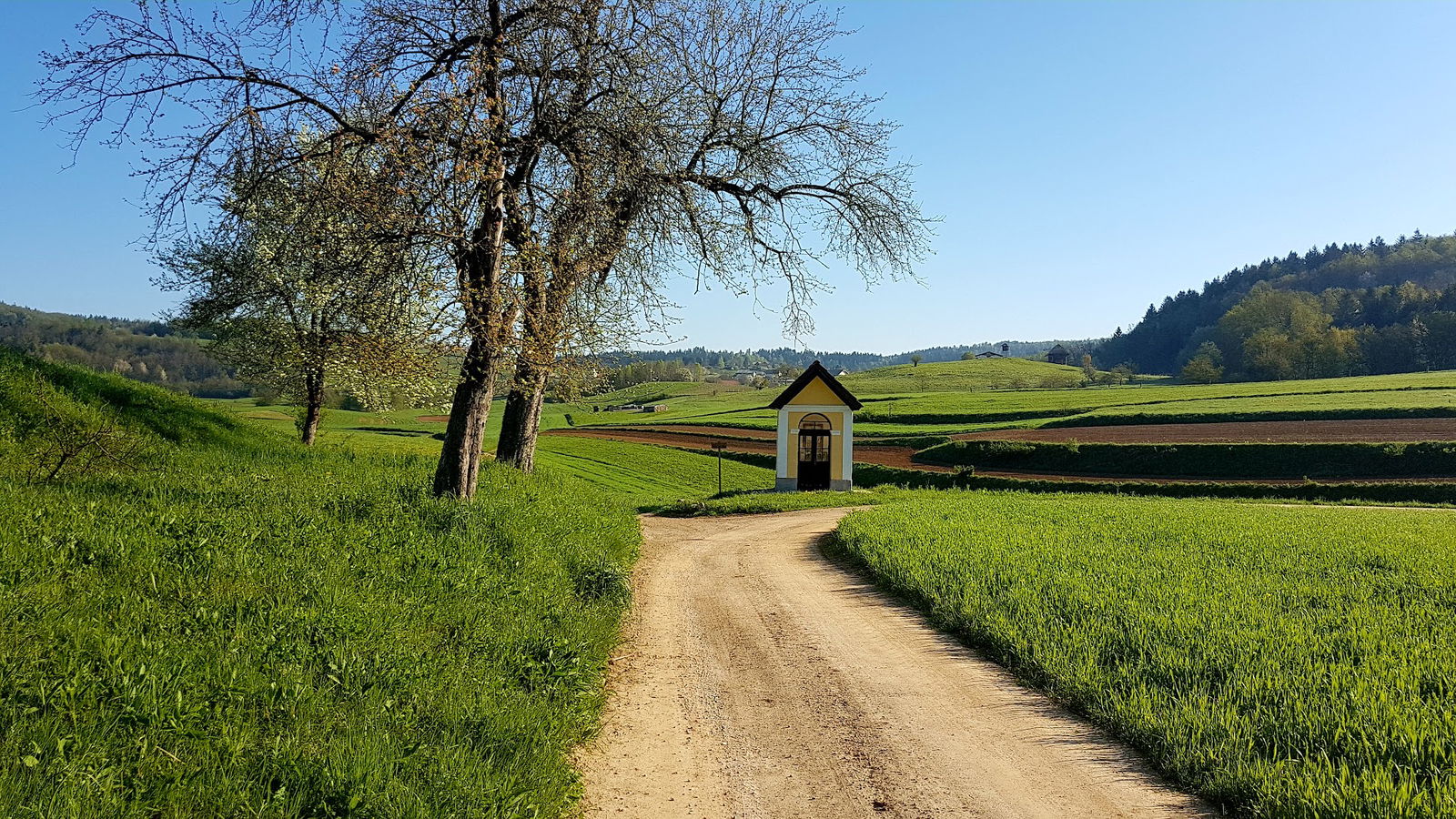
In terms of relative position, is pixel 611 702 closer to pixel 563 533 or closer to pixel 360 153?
pixel 563 533

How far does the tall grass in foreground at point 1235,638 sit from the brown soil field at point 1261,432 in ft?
94.7

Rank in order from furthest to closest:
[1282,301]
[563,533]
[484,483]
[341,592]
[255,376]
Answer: [1282,301] < [255,376] < [484,483] < [563,533] < [341,592]

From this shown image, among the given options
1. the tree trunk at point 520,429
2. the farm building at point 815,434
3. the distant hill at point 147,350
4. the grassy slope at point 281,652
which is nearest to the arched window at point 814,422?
the farm building at point 815,434

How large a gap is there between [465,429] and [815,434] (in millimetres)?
19799

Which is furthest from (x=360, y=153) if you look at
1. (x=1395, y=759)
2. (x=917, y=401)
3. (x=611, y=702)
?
(x=917, y=401)

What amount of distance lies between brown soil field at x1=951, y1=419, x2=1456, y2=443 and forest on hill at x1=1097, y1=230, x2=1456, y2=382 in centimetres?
5732

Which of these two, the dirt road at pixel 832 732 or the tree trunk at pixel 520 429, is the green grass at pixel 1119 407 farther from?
the dirt road at pixel 832 732

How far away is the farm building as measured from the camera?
29203mm

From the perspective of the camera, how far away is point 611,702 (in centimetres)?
675

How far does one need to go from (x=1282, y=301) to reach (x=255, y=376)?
144630mm

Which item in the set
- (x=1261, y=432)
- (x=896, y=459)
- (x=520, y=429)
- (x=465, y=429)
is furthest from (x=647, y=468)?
(x=1261, y=432)

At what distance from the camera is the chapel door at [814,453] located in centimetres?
2992

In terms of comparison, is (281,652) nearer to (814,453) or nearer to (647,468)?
(814,453)

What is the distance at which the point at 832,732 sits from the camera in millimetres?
6039
